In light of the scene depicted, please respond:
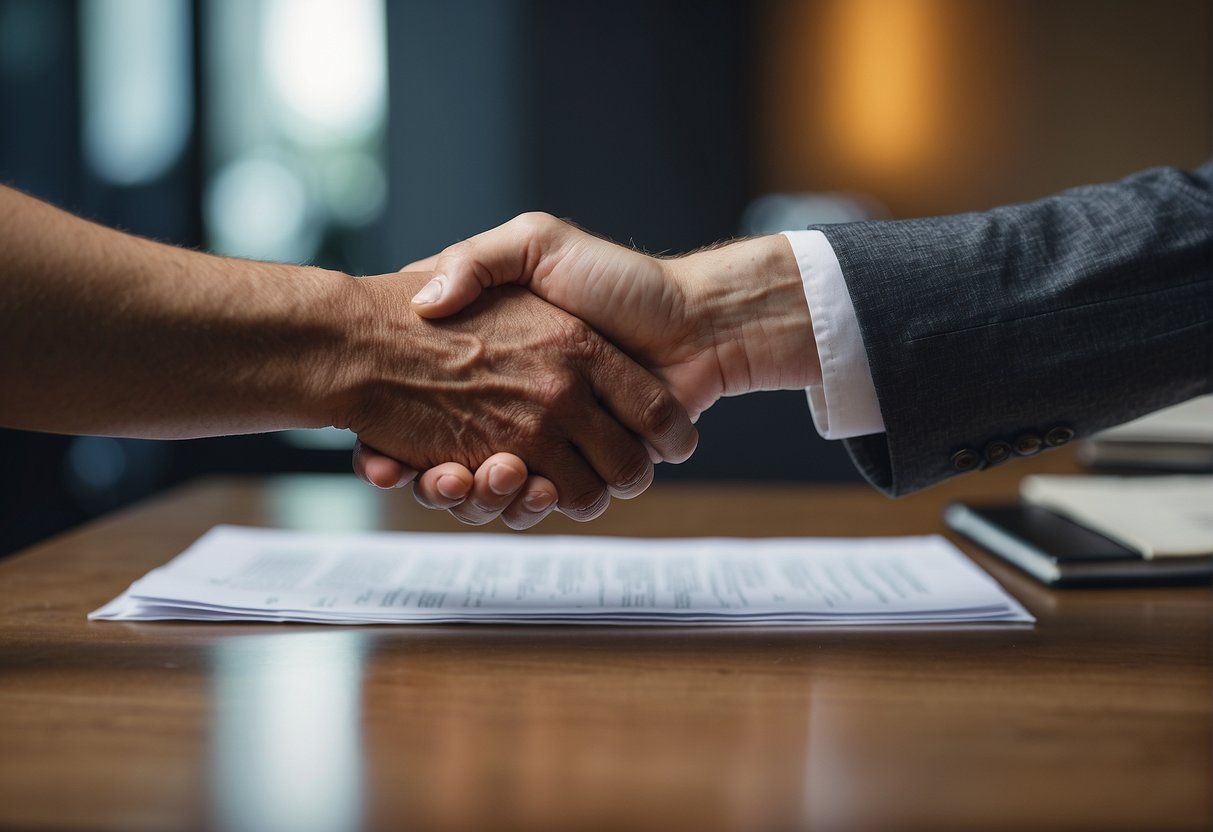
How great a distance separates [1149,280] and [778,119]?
3324 mm

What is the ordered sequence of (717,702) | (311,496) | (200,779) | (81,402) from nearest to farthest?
(200,779)
(717,702)
(81,402)
(311,496)

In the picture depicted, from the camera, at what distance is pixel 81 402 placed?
684 millimetres

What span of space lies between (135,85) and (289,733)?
3945mm

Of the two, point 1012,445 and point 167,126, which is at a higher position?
point 167,126

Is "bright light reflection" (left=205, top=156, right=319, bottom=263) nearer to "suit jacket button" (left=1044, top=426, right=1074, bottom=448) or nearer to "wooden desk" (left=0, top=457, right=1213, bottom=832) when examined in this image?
"wooden desk" (left=0, top=457, right=1213, bottom=832)

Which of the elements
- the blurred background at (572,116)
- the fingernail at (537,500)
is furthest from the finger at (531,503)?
the blurred background at (572,116)

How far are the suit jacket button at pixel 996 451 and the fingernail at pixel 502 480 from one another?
0.37m

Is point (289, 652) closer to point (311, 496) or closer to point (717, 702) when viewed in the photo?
point (717, 702)

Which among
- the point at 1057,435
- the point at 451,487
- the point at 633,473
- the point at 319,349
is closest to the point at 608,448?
the point at 633,473

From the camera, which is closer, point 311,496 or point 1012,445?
point 1012,445

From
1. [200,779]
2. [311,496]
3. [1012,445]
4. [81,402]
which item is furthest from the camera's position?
[311,496]

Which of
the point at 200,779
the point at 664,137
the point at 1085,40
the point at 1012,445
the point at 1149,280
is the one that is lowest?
the point at 200,779

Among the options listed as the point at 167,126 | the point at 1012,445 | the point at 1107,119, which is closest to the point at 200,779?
the point at 1012,445

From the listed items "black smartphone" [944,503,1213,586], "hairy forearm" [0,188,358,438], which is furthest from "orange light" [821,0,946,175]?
"hairy forearm" [0,188,358,438]
